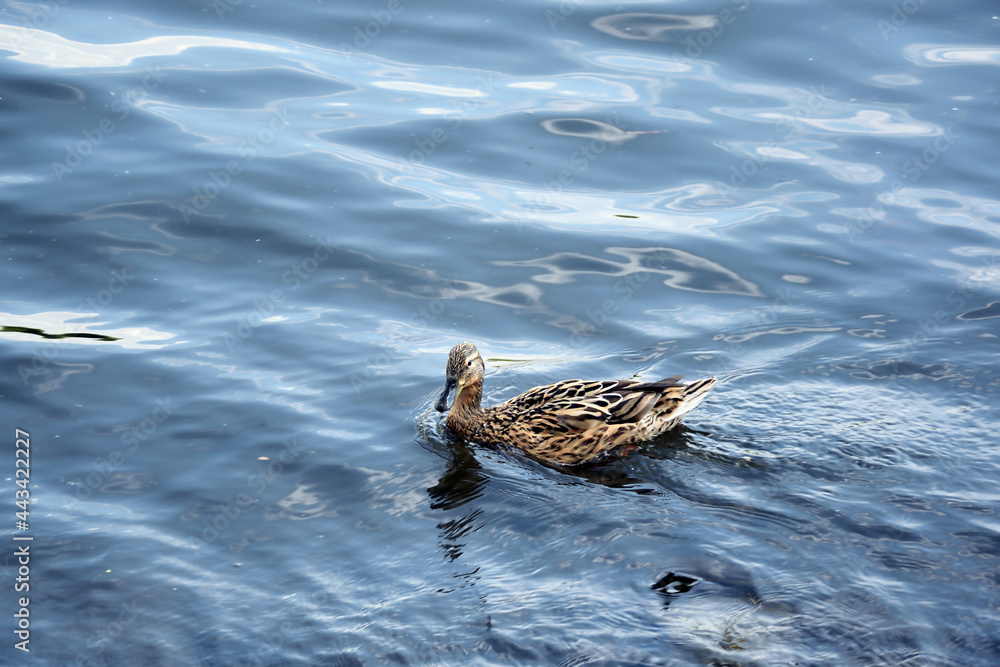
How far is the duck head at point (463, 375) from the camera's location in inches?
347

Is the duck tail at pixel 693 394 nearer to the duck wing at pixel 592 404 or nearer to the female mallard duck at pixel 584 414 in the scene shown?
the female mallard duck at pixel 584 414

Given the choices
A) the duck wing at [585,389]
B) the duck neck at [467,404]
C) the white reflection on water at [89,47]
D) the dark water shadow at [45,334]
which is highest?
the white reflection on water at [89,47]

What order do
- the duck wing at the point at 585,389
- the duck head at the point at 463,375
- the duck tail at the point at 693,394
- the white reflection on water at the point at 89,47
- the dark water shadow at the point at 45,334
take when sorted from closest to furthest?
1. the duck tail at the point at 693,394
2. the duck wing at the point at 585,389
3. the duck head at the point at 463,375
4. the dark water shadow at the point at 45,334
5. the white reflection on water at the point at 89,47

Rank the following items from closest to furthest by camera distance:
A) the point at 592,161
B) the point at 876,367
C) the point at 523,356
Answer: the point at 876,367 → the point at 523,356 → the point at 592,161

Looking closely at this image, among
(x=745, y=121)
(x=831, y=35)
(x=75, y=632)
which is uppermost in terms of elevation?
(x=831, y=35)

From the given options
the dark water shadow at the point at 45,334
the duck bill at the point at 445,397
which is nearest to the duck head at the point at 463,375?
the duck bill at the point at 445,397

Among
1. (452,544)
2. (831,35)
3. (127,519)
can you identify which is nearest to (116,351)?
(127,519)

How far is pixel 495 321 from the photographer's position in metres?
10.7

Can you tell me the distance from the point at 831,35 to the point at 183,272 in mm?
12523

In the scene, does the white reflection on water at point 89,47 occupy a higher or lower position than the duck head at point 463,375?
higher

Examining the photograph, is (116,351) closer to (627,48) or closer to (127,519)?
(127,519)

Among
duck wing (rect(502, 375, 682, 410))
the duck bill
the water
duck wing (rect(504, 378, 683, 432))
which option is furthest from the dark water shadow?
duck wing (rect(504, 378, 683, 432))

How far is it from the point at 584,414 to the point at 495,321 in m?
2.51

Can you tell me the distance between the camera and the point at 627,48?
56.5 feet
